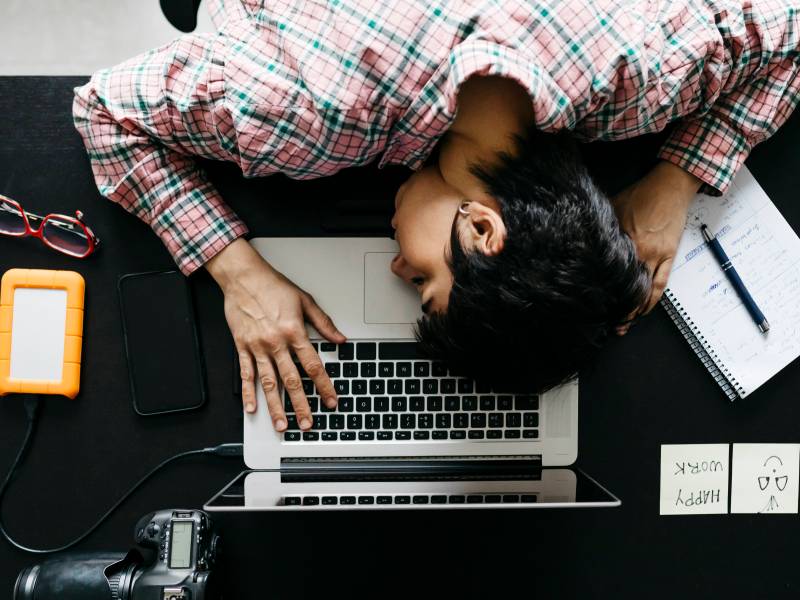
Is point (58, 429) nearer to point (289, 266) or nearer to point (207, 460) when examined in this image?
point (207, 460)

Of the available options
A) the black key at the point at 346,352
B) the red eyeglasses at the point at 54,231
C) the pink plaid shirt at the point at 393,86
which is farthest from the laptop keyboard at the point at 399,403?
the red eyeglasses at the point at 54,231

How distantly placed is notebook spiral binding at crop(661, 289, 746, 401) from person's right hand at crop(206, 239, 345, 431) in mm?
438

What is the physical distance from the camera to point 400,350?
80cm

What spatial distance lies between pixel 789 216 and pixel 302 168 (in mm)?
649

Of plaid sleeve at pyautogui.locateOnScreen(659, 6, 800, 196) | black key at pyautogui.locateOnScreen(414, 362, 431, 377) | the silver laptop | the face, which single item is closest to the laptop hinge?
the silver laptop

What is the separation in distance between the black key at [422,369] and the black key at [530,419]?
14cm

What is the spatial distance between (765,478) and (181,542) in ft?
2.53

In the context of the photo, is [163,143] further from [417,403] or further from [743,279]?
[743,279]

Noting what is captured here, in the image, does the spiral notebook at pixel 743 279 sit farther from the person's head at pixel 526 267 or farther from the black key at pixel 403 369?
the black key at pixel 403 369

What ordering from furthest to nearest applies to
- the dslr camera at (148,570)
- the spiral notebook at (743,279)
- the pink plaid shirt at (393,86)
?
the spiral notebook at (743,279)
the dslr camera at (148,570)
the pink plaid shirt at (393,86)

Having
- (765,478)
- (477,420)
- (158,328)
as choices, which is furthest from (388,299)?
(765,478)

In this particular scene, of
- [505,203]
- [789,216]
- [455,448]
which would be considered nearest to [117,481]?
[455,448]

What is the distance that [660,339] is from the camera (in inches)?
33.4

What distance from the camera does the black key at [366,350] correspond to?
0.80 metres
